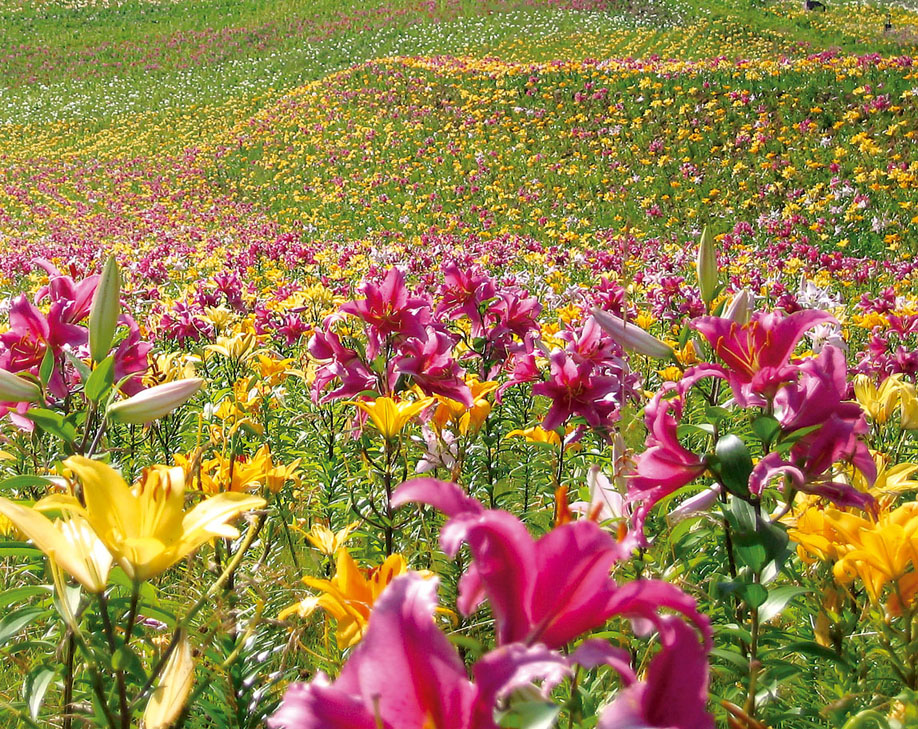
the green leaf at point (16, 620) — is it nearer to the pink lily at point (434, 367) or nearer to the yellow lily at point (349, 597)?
the yellow lily at point (349, 597)

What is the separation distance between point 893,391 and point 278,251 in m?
5.31

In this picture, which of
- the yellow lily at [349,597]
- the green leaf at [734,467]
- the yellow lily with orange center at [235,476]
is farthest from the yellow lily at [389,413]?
the green leaf at [734,467]

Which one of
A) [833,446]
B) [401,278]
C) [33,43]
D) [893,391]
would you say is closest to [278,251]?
[401,278]

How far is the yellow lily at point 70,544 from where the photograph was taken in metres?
0.58

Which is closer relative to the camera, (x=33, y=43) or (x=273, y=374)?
(x=273, y=374)

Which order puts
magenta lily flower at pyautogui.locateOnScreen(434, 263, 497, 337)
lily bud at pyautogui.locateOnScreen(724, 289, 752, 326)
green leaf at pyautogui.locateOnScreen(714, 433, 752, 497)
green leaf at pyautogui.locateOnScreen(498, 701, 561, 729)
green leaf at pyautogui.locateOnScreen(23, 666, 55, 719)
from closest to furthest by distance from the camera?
1. green leaf at pyautogui.locateOnScreen(498, 701, 561, 729)
2. green leaf at pyautogui.locateOnScreen(23, 666, 55, 719)
3. green leaf at pyautogui.locateOnScreen(714, 433, 752, 497)
4. lily bud at pyautogui.locateOnScreen(724, 289, 752, 326)
5. magenta lily flower at pyautogui.locateOnScreen(434, 263, 497, 337)

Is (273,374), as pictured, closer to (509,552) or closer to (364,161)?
(509,552)

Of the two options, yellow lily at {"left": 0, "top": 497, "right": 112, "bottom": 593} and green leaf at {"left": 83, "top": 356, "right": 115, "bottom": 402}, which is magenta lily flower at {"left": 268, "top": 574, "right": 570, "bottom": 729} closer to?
yellow lily at {"left": 0, "top": 497, "right": 112, "bottom": 593}

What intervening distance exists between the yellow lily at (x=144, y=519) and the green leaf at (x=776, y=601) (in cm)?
61

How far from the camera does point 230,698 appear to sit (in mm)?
1039

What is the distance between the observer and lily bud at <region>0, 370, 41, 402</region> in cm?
95

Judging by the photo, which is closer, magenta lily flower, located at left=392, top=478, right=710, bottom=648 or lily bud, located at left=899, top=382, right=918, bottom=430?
magenta lily flower, located at left=392, top=478, right=710, bottom=648

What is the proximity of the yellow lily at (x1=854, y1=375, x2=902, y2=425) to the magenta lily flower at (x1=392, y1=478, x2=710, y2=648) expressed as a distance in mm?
1335

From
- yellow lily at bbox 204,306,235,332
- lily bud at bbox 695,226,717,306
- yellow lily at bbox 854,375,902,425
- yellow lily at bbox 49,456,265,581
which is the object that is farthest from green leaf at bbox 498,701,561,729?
yellow lily at bbox 204,306,235,332
